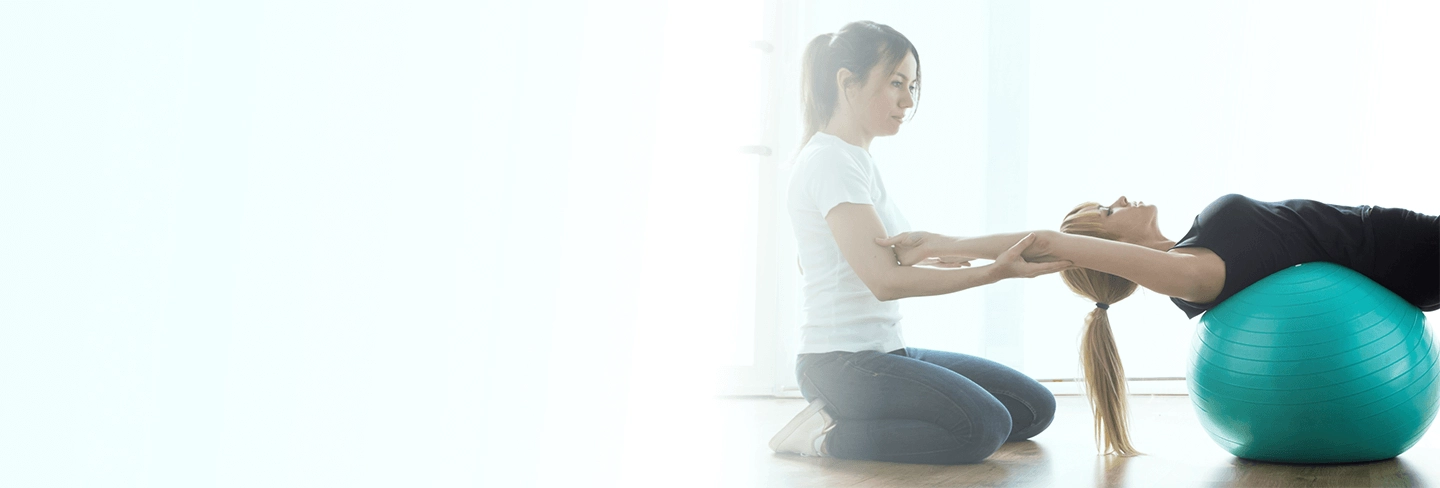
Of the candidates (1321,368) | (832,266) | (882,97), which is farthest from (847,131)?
(1321,368)

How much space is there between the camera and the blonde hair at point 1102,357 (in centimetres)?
135

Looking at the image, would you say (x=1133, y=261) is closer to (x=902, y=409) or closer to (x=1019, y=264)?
(x=1019, y=264)

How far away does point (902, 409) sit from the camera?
129cm

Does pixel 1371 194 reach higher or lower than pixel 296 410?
higher

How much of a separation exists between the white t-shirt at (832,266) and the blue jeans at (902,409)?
0.03 metres

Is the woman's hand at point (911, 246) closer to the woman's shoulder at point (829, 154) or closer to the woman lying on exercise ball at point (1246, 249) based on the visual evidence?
the woman lying on exercise ball at point (1246, 249)

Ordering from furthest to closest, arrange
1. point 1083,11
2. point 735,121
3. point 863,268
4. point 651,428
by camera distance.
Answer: point 1083,11, point 735,121, point 863,268, point 651,428

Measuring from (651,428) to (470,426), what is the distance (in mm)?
312

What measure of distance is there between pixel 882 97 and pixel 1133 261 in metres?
0.41

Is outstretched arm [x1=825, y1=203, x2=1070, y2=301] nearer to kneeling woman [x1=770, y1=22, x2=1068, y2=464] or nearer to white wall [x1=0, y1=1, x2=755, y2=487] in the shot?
kneeling woman [x1=770, y1=22, x2=1068, y2=464]

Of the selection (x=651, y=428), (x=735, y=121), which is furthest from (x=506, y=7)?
(x=735, y=121)

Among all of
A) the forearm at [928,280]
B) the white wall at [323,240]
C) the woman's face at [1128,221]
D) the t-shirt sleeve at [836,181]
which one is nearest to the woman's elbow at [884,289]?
the forearm at [928,280]

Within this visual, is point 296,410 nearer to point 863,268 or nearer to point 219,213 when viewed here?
point 219,213

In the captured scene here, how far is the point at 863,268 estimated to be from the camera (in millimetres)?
1284
